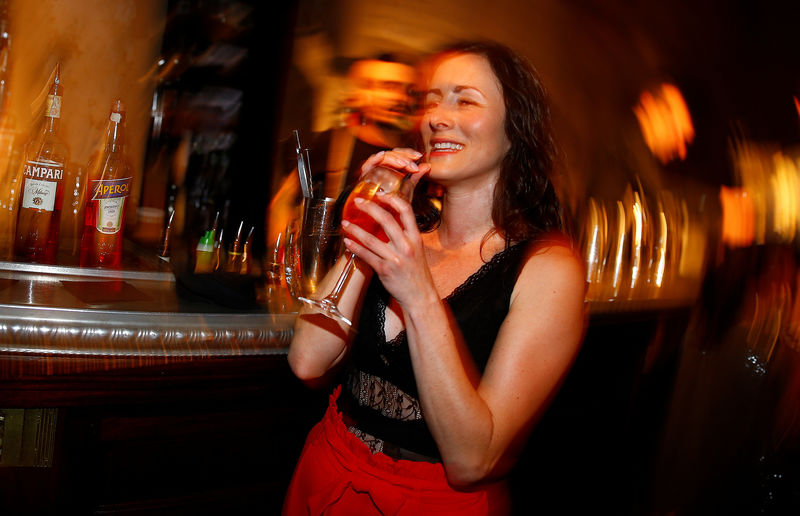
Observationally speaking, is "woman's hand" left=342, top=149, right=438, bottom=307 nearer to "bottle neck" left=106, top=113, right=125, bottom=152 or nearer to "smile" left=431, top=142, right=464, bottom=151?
"smile" left=431, top=142, right=464, bottom=151

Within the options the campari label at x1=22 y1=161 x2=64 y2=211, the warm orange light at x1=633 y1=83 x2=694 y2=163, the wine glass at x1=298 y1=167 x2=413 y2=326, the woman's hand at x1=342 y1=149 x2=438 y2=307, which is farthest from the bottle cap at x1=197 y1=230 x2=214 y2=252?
the warm orange light at x1=633 y1=83 x2=694 y2=163

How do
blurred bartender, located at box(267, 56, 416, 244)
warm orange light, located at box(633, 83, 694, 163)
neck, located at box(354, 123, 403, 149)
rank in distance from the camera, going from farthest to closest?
1. warm orange light, located at box(633, 83, 694, 163)
2. neck, located at box(354, 123, 403, 149)
3. blurred bartender, located at box(267, 56, 416, 244)

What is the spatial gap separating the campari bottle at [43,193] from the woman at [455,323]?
799mm

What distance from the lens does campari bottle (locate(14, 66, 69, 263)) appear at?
139 cm

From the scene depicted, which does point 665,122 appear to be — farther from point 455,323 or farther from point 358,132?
point 455,323

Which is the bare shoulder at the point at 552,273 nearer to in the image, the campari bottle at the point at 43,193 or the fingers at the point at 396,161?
the fingers at the point at 396,161

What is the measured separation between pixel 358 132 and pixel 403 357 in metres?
2.81

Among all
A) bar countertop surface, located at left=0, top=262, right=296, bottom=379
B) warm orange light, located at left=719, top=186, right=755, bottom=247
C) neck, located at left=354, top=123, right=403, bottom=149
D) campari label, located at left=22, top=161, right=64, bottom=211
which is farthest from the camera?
warm orange light, located at left=719, top=186, right=755, bottom=247

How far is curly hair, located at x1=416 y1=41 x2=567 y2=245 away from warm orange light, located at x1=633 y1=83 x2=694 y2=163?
4.48m

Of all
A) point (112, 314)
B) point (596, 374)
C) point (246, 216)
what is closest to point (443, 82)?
point (112, 314)

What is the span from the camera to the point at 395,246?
88cm

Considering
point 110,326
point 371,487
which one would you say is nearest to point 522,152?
point 371,487

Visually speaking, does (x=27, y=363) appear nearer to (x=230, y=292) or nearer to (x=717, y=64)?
(x=230, y=292)

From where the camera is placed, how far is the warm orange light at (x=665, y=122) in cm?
506
